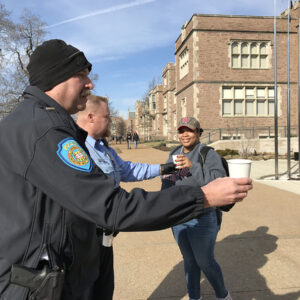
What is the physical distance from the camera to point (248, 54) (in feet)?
68.7

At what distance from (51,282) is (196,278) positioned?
1947mm

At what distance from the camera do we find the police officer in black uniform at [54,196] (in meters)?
1.13

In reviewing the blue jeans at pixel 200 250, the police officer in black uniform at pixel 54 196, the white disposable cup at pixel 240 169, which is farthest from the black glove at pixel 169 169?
the police officer in black uniform at pixel 54 196

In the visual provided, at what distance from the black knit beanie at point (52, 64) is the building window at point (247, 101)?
67.3 feet

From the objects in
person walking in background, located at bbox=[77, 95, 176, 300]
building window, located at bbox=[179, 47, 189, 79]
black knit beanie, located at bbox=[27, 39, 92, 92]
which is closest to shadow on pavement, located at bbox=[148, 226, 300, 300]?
person walking in background, located at bbox=[77, 95, 176, 300]

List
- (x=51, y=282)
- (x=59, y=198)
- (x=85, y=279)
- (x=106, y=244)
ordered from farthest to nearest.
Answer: (x=106, y=244), (x=85, y=279), (x=51, y=282), (x=59, y=198)

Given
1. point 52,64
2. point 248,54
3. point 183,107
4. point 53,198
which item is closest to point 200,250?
point 53,198

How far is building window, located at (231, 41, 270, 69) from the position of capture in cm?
2088

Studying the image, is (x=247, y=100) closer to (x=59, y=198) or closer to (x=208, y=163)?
(x=208, y=163)

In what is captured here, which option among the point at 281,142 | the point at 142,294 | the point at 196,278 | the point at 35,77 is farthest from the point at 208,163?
the point at 281,142

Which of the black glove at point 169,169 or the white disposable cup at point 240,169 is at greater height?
the white disposable cup at point 240,169

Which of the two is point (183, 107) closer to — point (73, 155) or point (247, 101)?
point (247, 101)

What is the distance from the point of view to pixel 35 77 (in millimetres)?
1399

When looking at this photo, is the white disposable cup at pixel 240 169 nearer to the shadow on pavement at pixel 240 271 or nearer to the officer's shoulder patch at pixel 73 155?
the officer's shoulder patch at pixel 73 155
